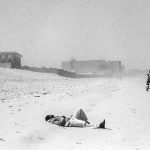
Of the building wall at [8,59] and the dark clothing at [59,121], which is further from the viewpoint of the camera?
the building wall at [8,59]

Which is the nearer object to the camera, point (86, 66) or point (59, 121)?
point (59, 121)

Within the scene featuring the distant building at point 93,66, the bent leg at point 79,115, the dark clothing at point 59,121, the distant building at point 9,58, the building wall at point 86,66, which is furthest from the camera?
the building wall at point 86,66

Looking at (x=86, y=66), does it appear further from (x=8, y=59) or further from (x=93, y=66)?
(x=8, y=59)

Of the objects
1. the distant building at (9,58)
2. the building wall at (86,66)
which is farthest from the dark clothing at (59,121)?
the building wall at (86,66)

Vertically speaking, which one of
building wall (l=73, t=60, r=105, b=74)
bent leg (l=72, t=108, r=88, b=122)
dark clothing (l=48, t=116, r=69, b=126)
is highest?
building wall (l=73, t=60, r=105, b=74)

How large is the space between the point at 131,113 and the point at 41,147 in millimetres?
6229

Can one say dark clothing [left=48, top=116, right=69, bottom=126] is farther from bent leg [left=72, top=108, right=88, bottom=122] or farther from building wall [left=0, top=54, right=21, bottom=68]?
building wall [left=0, top=54, right=21, bottom=68]

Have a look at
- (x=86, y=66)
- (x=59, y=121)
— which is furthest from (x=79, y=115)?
(x=86, y=66)

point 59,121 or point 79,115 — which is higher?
point 79,115

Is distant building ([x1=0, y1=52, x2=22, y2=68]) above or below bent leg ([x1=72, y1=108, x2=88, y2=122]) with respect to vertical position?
above

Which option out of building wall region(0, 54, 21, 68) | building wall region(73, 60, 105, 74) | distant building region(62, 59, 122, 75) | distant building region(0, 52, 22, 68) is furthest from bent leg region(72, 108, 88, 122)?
building wall region(73, 60, 105, 74)

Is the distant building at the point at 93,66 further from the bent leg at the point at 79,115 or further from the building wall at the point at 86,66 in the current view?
the bent leg at the point at 79,115

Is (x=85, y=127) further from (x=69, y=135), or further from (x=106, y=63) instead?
(x=106, y=63)

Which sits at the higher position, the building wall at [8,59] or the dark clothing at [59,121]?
the building wall at [8,59]
